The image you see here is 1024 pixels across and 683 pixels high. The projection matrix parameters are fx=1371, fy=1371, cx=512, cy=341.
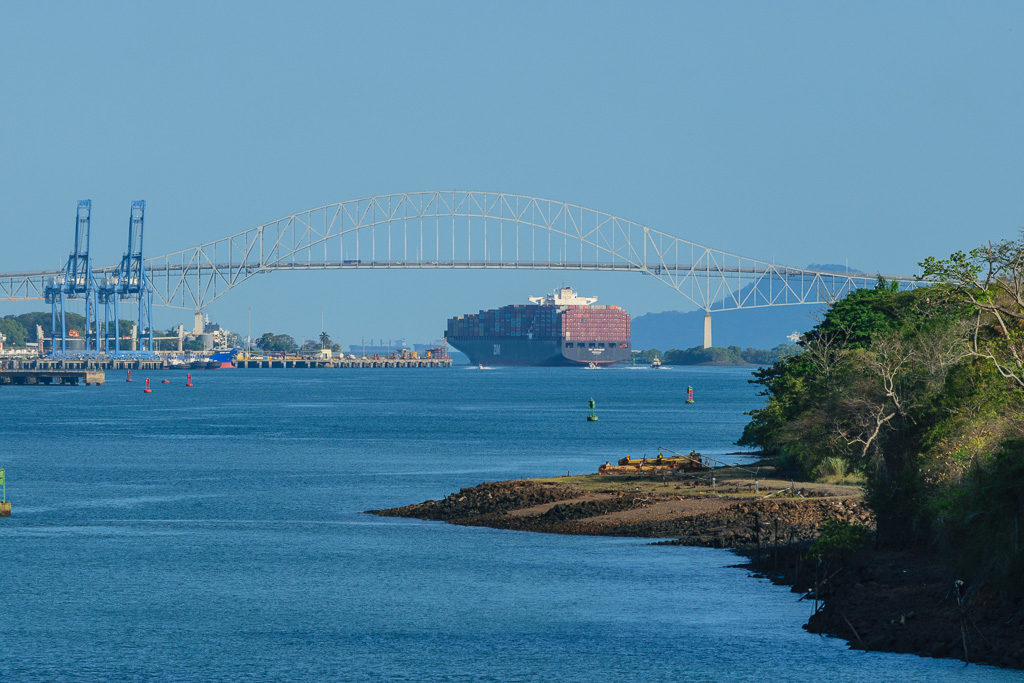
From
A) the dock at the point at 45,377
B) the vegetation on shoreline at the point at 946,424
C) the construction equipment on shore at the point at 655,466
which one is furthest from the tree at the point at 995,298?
the dock at the point at 45,377

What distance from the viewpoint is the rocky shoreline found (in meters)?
23.1

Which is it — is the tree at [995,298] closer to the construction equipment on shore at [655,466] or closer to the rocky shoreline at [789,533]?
the rocky shoreline at [789,533]

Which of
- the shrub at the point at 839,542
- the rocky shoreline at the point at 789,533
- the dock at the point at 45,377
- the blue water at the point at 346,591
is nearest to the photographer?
the rocky shoreline at the point at 789,533

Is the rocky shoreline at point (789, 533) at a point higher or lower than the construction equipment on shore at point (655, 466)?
lower

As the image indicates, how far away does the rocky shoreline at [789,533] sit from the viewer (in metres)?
23.1

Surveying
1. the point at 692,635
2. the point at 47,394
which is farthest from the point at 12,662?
the point at 47,394

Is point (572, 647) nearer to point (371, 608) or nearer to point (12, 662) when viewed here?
point (371, 608)

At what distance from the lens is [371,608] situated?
28328 millimetres

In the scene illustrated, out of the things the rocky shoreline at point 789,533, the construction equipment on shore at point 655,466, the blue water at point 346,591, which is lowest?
the blue water at point 346,591

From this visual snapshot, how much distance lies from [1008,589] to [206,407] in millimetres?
98373

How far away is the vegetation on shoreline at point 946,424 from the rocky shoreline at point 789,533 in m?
0.75

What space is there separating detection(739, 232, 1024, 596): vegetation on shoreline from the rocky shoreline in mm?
753

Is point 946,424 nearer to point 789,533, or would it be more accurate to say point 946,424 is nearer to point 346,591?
point 789,533

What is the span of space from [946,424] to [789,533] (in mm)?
5644
